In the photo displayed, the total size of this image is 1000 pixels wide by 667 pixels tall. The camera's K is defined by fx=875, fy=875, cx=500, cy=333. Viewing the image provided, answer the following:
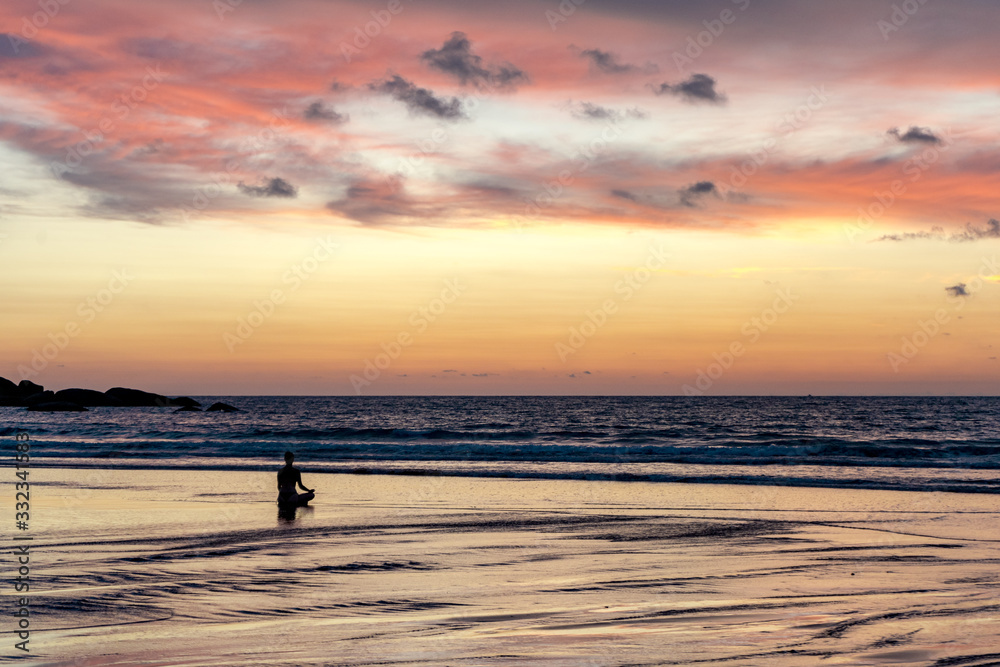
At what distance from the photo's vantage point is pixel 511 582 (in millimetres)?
11633

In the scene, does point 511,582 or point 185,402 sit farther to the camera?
point 185,402

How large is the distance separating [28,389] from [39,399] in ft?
39.2

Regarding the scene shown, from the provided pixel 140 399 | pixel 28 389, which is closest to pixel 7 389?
pixel 28 389

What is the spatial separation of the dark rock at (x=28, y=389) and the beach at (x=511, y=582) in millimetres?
130406

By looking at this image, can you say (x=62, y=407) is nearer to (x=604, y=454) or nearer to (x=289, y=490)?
(x=604, y=454)

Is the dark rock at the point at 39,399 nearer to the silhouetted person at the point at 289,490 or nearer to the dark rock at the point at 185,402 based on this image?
the dark rock at the point at 185,402

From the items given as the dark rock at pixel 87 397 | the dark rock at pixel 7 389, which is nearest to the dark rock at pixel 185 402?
the dark rock at pixel 87 397

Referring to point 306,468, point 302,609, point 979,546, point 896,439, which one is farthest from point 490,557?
point 896,439

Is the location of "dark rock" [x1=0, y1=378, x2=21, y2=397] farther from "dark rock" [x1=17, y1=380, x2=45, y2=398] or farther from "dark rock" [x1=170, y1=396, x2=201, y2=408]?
"dark rock" [x1=170, y1=396, x2=201, y2=408]

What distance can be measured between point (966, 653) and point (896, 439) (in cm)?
5021

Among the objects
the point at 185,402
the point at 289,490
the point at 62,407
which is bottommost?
the point at 289,490

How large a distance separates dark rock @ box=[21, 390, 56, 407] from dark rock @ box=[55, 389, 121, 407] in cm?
185

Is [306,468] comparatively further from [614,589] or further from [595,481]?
[614,589]

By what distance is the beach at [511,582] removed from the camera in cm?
830
